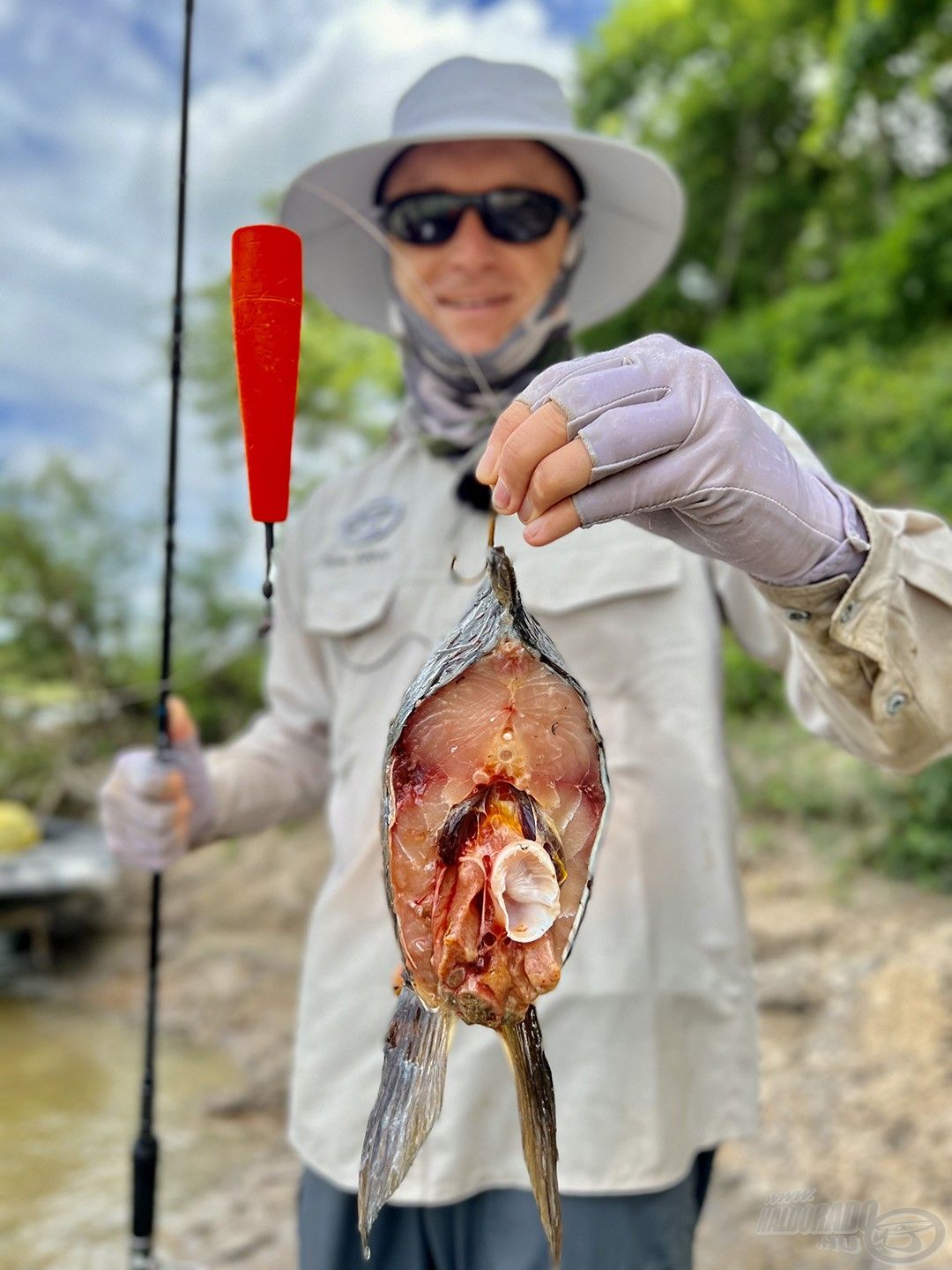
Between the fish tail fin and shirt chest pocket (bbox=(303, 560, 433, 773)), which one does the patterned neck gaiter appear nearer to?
shirt chest pocket (bbox=(303, 560, 433, 773))

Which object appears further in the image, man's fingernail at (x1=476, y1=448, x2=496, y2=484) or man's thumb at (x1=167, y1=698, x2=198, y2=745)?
man's thumb at (x1=167, y1=698, x2=198, y2=745)

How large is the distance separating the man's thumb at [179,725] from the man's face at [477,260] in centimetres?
97

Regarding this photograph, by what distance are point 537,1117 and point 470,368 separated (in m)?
1.46

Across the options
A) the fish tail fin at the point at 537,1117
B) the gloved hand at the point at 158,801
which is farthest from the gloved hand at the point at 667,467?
the gloved hand at the point at 158,801

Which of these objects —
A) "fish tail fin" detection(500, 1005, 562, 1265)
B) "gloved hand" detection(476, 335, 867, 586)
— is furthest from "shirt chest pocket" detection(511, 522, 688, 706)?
"fish tail fin" detection(500, 1005, 562, 1265)

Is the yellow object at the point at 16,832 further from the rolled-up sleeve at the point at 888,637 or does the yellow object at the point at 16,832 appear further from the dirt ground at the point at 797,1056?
the rolled-up sleeve at the point at 888,637

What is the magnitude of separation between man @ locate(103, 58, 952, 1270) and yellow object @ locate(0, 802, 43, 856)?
6.89 meters

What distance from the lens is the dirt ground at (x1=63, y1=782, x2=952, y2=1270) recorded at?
3.93 metres

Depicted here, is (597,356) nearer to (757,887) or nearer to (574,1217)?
(574,1217)

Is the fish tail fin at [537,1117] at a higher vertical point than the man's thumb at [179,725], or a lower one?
lower

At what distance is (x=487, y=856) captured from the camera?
1.11 meters

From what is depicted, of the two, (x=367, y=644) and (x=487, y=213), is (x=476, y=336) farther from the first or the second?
(x=367, y=644)

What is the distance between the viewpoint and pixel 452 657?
1.18m

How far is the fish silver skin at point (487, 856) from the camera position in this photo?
3.59ft
